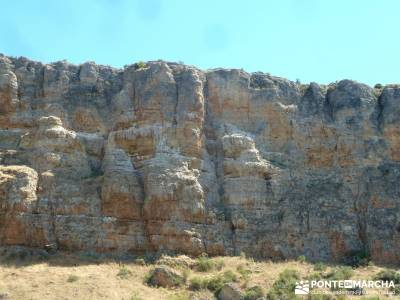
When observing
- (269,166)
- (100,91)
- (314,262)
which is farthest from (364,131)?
(100,91)

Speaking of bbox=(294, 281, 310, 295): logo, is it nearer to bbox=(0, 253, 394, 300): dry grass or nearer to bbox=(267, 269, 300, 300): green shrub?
bbox=(267, 269, 300, 300): green shrub

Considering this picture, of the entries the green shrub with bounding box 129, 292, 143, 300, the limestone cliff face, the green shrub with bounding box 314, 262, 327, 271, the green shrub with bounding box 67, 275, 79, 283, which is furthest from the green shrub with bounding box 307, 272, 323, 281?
the green shrub with bounding box 67, 275, 79, 283

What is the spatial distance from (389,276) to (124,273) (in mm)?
9259

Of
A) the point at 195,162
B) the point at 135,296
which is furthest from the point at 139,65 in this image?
the point at 135,296

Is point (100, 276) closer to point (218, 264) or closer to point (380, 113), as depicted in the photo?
point (218, 264)

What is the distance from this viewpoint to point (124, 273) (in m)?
23.7

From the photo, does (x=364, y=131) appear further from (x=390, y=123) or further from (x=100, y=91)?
(x=100, y=91)

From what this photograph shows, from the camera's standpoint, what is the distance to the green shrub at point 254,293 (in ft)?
72.9

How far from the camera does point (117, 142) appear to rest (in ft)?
91.4

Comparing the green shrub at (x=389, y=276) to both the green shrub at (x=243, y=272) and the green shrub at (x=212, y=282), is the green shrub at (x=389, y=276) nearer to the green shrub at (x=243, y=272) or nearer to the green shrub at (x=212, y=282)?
the green shrub at (x=243, y=272)

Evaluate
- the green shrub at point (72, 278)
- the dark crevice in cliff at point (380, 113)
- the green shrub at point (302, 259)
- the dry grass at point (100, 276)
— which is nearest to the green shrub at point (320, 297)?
the dry grass at point (100, 276)

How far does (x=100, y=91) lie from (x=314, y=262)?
37.9ft

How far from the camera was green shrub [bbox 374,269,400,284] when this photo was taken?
2397 cm

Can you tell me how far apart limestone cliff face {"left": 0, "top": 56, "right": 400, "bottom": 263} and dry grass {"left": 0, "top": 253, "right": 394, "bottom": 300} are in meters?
0.87
